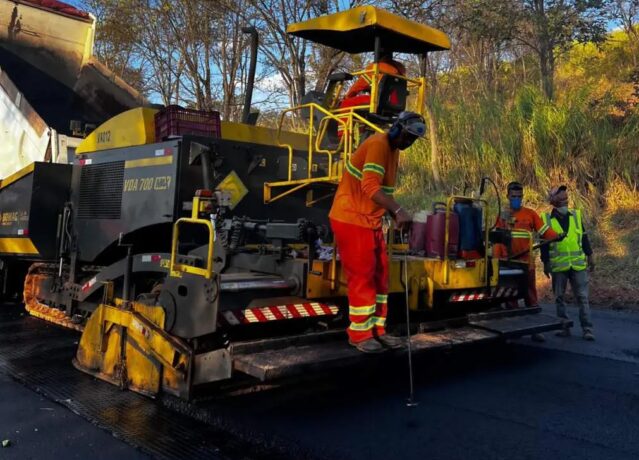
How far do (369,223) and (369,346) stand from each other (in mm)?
810

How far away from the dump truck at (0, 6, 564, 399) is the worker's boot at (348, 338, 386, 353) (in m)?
0.06

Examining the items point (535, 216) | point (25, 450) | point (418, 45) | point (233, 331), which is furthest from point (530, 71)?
point (25, 450)

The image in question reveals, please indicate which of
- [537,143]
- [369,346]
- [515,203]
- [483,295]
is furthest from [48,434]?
[537,143]

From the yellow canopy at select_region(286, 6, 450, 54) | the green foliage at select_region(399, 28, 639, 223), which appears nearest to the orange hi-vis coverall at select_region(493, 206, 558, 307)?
the yellow canopy at select_region(286, 6, 450, 54)

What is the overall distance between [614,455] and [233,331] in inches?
95.4

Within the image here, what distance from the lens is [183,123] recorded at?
5.08 meters

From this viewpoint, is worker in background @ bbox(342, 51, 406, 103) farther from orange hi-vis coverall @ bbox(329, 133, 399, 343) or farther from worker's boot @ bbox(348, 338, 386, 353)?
worker's boot @ bbox(348, 338, 386, 353)

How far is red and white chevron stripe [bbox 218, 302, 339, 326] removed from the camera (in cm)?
386

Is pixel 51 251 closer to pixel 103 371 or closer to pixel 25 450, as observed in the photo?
pixel 103 371

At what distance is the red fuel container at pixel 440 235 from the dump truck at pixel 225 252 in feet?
0.17

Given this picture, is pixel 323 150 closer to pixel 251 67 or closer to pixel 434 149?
pixel 251 67

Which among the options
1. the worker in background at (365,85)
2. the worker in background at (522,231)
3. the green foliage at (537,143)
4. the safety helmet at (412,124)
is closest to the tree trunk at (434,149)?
the green foliage at (537,143)

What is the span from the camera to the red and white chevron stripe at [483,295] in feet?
17.2

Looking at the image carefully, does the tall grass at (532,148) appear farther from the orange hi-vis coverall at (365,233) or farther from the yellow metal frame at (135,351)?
the yellow metal frame at (135,351)
